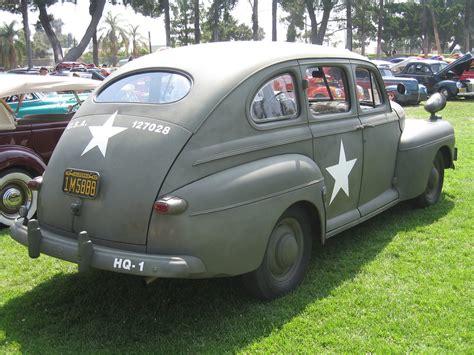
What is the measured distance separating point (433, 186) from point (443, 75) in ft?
56.3

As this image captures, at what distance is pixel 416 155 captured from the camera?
534cm

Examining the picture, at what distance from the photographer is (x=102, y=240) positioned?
3285mm

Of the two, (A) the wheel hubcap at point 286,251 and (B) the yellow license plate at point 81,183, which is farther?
(A) the wheel hubcap at point 286,251

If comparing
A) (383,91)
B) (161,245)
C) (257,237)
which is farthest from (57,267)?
(383,91)

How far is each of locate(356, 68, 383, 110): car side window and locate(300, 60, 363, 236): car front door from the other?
253 mm

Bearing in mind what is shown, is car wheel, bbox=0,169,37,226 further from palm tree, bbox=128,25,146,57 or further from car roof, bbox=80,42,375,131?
palm tree, bbox=128,25,146,57

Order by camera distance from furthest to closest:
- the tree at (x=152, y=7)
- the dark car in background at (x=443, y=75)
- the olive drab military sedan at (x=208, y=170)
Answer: the tree at (x=152, y=7)
the dark car in background at (x=443, y=75)
the olive drab military sedan at (x=208, y=170)

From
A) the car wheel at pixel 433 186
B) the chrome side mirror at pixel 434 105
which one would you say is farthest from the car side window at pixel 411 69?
the car wheel at pixel 433 186

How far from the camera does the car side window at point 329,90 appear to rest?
4461 millimetres

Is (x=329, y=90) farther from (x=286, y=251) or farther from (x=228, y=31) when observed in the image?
(x=228, y=31)

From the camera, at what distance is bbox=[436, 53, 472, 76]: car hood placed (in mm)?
21047

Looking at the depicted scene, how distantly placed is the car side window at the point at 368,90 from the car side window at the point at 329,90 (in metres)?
0.21

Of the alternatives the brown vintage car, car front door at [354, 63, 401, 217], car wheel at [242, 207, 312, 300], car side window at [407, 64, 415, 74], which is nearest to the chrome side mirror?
car front door at [354, 63, 401, 217]

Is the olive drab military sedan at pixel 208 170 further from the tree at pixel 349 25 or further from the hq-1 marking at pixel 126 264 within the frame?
the tree at pixel 349 25
